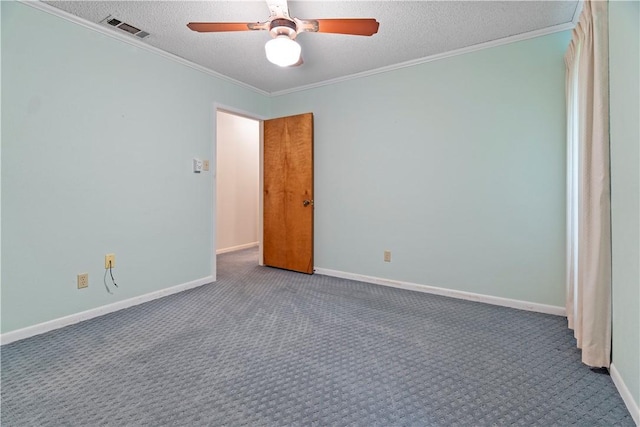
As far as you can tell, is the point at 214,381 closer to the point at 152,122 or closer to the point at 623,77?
the point at 152,122

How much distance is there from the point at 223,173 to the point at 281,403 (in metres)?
4.40

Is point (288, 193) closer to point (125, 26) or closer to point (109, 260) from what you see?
point (109, 260)

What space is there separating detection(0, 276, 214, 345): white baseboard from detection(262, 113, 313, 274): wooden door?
3.98 feet

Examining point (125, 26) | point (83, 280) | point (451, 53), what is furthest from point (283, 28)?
point (83, 280)

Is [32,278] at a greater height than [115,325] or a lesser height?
greater

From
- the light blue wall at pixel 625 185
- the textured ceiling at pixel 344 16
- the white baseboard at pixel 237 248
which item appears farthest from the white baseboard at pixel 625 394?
the white baseboard at pixel 237 248

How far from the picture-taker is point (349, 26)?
1890 mm

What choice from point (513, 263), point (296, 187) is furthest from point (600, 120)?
point (296, 187)

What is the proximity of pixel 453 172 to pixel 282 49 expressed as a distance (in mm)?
2007

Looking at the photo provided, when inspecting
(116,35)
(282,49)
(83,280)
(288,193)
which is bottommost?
(83,280)

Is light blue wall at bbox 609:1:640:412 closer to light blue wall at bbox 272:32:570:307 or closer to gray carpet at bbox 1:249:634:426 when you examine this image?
gray carpet at bbox 1:249:634:426

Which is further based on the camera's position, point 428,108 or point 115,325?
point 428,108

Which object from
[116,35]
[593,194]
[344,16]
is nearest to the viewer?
[593,194]

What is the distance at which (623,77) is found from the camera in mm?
1476
